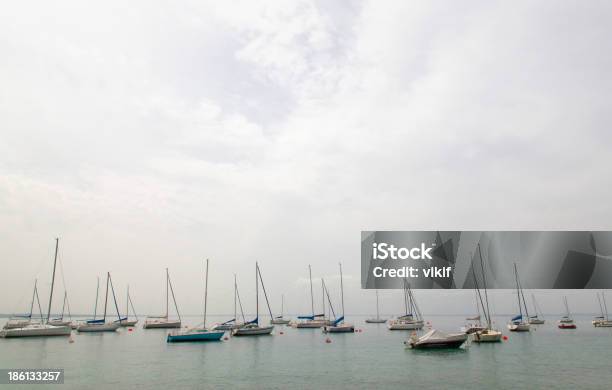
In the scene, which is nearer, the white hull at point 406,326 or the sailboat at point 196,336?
the sailboat at point 196,336

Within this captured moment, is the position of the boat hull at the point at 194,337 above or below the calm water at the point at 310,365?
above

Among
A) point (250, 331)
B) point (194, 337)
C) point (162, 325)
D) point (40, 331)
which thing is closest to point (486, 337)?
point (250, 331)

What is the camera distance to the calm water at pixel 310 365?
38.3m

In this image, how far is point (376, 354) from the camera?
60.9 meters

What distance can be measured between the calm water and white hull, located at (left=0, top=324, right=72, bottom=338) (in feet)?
34.7

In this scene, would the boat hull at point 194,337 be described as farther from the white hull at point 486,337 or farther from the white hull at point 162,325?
the white hull at point 162,325

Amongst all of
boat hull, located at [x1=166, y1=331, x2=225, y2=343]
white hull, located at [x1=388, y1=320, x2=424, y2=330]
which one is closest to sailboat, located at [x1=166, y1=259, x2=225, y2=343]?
boat hull, located at [x1=166, y1=331, x2=225, y2=343]

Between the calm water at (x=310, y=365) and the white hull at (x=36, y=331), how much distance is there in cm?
1056

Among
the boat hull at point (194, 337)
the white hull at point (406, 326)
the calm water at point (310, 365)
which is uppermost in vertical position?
the boat hull at point (194, 337)

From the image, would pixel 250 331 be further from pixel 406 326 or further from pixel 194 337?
pixel 406 326

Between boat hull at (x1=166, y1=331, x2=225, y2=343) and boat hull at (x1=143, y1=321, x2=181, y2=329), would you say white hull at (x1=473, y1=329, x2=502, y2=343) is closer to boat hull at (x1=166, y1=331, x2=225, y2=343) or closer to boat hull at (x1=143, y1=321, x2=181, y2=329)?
boat hull at (x1=166, y1=331, x2=225, y2=343)

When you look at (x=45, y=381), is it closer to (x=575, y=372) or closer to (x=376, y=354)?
(x=376, y=354)

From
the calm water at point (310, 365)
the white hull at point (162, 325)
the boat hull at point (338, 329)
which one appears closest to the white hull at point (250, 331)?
the calm water at point (310, 365)

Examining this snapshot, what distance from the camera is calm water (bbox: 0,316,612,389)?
126 ft
